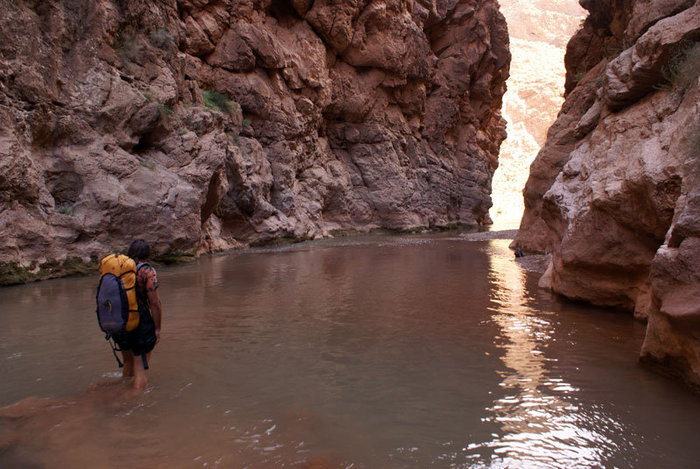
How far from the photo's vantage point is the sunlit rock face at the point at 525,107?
77750 millimetres

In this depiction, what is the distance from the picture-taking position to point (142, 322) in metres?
3.89

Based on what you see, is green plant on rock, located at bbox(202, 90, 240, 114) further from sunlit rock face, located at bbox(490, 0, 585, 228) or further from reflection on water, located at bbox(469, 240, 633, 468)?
sunlit rock face, located at bbox(490, 0, 585, 228)

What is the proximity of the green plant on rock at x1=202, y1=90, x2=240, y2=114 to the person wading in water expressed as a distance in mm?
15167

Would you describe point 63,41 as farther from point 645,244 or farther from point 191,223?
point 645,244

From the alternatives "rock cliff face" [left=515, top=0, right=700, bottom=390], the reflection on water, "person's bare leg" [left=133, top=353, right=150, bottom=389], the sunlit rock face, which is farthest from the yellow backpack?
the sunlit rock face

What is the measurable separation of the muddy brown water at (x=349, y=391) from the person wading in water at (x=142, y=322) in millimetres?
Answer: 224

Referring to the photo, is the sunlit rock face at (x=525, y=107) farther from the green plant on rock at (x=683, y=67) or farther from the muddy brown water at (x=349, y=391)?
the muddy brown water at (x=349, y=391)

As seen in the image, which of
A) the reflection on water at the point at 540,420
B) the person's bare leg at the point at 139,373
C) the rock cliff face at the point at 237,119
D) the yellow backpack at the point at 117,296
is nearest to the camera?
the reflection on water at the point at 540,420

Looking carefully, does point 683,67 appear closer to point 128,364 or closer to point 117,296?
point 117,296

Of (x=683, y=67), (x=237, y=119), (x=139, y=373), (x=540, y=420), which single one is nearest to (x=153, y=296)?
(x=139, y=373)

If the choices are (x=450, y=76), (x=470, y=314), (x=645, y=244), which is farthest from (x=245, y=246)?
(x=450, y=76)

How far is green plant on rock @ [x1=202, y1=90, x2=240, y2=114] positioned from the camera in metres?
18.1

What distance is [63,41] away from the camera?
11016 millimetres

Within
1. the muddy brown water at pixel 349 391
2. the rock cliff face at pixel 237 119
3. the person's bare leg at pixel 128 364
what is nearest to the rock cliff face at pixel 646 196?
the muddy brown water at pixel 349 391
